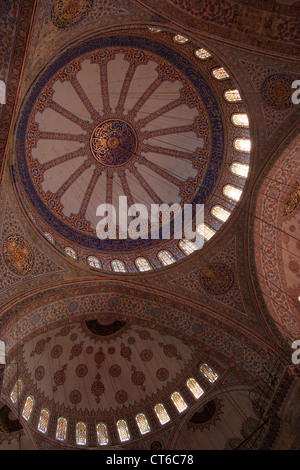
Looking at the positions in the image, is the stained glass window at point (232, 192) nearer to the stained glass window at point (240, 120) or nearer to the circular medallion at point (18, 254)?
the stained glass window at point (240, 120)

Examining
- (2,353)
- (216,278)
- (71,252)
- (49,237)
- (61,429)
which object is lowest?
(61,429)

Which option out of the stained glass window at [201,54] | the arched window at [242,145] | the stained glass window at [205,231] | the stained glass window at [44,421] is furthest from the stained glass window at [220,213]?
the stained glass window at [44,421]

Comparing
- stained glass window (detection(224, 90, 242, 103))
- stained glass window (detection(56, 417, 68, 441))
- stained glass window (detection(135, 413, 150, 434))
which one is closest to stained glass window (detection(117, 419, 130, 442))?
stained glass window (detection(135, 413, 150, 434))

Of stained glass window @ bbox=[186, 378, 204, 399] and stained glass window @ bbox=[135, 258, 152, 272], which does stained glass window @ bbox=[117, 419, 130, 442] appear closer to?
stained glass window @ bbox=[186, 378, 204, 399]

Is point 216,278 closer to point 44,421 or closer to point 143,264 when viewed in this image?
point 143,264

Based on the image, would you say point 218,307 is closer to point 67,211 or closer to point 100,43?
point 67,211

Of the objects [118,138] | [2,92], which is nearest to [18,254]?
[2,92]

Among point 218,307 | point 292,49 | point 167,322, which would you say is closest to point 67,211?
point 167,322

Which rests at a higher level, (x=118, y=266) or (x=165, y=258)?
(x=118, y=266)
